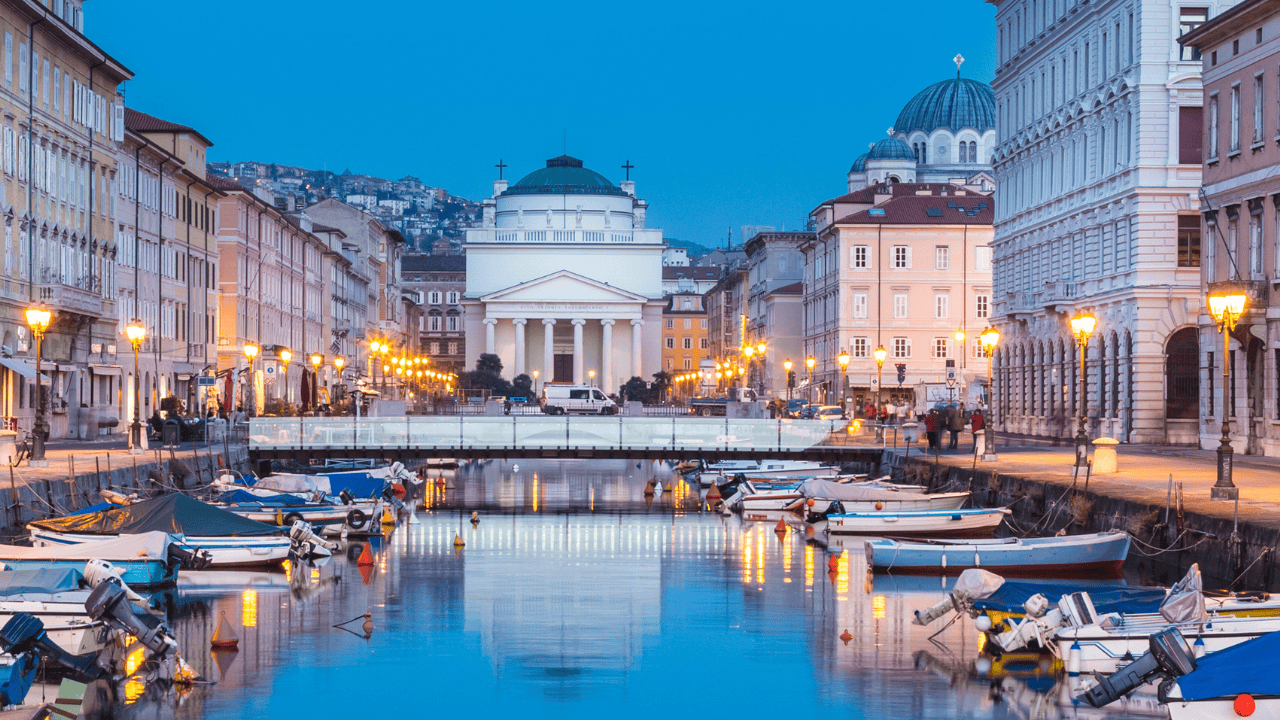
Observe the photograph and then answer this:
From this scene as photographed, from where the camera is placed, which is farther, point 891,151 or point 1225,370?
point 891,151

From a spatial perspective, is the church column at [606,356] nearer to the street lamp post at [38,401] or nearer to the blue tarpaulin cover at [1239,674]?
the street lamp post at [38,401]

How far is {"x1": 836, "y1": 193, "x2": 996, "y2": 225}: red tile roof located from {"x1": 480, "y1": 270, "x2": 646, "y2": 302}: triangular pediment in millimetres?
62433

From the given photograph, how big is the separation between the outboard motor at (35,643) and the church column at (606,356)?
499 feet

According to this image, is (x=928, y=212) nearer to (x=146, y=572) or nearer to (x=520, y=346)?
(x=520, y=346)

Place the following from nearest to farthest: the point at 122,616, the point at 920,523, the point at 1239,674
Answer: the point at 1239,674 → the point at 122,616 → the point at 920,523

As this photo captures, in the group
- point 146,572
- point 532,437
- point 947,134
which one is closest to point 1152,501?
point 146,572

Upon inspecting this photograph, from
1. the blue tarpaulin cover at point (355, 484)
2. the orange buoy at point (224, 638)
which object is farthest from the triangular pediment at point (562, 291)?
the orange buoy at point (224, 638)

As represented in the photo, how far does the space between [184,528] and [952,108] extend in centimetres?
14963

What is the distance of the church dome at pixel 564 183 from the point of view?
187750mm

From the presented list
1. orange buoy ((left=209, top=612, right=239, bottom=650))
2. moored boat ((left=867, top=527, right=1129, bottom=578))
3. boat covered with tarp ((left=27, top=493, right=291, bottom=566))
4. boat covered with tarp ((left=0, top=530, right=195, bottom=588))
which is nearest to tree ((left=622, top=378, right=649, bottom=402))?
boat covered with tarp ((left=27, top=493, right=291, bottom=566))

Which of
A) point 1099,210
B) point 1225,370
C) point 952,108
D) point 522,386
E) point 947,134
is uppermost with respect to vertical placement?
point 952,108

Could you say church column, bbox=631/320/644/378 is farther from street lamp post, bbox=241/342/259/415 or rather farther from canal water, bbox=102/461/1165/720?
canal water, bbox=102/461/1165/720

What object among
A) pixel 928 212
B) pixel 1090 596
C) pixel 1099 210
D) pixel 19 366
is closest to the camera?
pixel 1090 596

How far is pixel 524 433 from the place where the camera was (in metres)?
58.4
